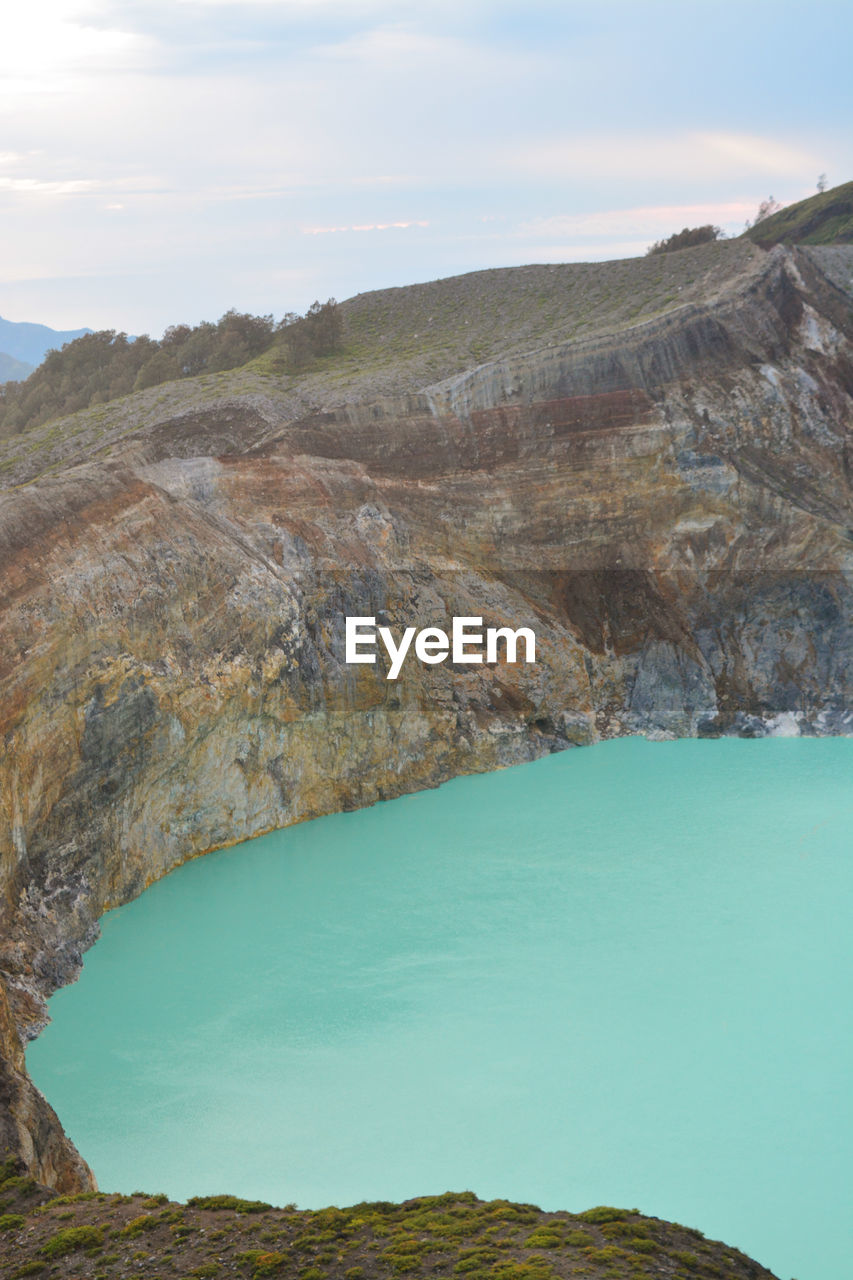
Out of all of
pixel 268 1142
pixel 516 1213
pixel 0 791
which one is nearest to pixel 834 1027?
pixel 516 1213

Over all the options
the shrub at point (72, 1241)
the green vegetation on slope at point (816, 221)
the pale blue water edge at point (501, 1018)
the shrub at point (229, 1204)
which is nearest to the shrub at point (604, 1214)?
the pale blue water edge at point (501, 1018)

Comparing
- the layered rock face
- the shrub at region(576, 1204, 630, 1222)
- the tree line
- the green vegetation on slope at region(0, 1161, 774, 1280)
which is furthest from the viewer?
the tree line

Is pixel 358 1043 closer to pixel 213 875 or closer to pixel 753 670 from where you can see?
pixel 213 875

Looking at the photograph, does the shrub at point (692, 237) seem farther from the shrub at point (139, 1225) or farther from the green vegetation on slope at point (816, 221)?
the shrub at point (139, 1225)

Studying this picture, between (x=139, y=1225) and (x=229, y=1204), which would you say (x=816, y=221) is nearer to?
(x=229, y=1204)

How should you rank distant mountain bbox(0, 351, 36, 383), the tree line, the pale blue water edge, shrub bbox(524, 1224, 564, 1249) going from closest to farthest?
shrub bbox(524, 1224, 564, 1249), the pale blue water edge, the tree line, distant mountain bbox(0, 351, 36, 383)

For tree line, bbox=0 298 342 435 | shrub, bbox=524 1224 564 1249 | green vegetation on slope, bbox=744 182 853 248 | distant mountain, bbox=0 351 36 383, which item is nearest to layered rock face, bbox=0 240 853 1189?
tree line, bbox=0 298 342 435

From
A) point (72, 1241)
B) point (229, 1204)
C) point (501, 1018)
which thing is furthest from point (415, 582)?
point (72, 1241)

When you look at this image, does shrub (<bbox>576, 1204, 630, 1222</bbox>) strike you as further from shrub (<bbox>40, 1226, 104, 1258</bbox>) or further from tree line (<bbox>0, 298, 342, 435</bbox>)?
tree line (<bbox>0, 298, 342, 435</bbox>)
